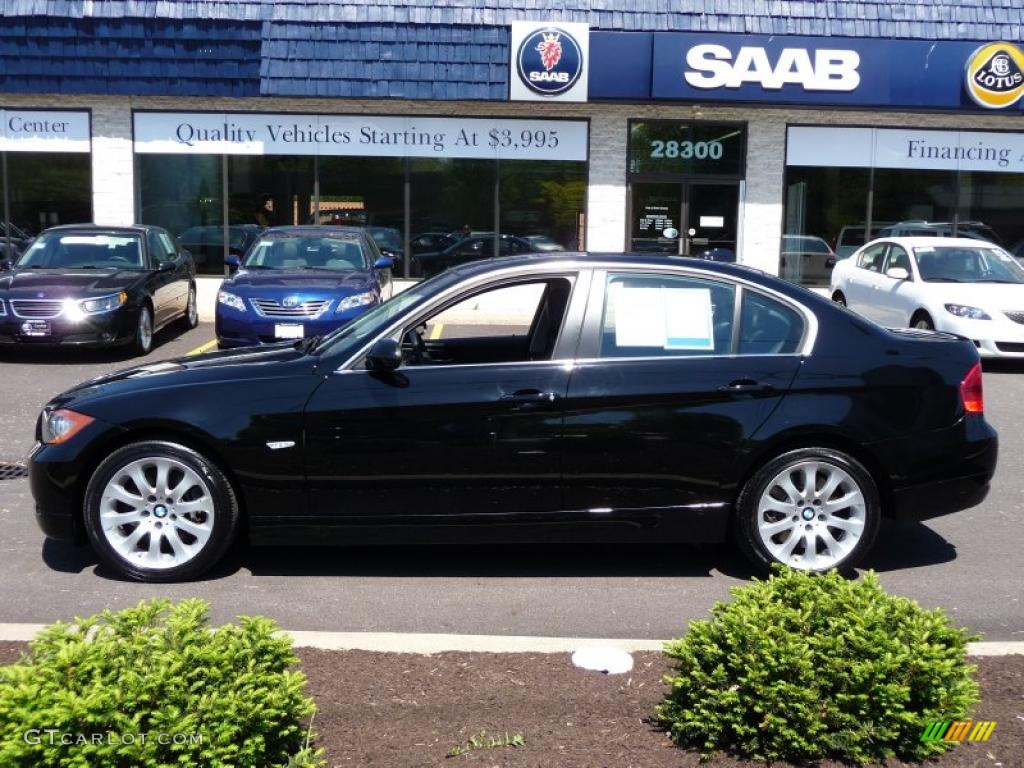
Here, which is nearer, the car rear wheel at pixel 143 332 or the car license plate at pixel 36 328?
the car license plate at pixel 36 328

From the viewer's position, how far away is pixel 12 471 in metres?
8.02

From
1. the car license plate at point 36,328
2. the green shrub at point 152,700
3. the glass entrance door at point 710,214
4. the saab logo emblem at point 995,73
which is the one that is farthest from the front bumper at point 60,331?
the saab logo emblem at point 995,73

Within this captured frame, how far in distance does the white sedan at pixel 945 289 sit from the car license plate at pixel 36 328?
31.4 ft

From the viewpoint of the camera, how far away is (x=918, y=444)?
5.77 meters

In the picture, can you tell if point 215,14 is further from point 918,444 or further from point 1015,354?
point 918,444

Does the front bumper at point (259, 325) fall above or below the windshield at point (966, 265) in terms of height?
below

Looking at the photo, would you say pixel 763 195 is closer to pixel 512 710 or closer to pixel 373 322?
pixel 373 322

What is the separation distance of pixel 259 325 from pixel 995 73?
11.9 m

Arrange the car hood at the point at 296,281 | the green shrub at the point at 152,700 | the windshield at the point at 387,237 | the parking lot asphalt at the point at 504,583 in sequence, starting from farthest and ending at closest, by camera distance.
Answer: the windshield at the point at 387,237 < the car hood at the point at 296,281 < the parking lot asphalt at the point at 504,583 < the green shrub at the point at 152,700

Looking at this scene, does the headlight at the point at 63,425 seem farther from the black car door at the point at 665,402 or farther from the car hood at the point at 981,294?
the car hood at the point at 981,294

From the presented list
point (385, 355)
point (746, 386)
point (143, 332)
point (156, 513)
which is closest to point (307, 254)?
point (143, 332)

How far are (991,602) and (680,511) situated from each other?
153 centimetres

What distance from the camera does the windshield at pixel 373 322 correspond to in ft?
18.8

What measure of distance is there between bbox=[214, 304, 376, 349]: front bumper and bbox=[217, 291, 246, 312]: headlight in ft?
0.17
